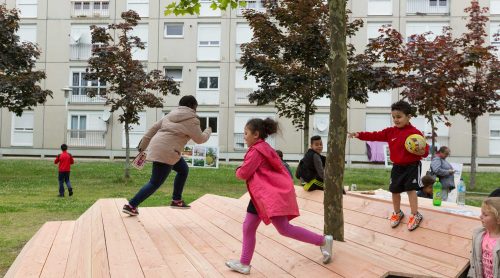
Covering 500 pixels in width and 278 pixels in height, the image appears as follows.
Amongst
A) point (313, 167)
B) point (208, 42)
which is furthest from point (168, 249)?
point (208, 42)

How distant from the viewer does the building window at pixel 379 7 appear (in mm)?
32594

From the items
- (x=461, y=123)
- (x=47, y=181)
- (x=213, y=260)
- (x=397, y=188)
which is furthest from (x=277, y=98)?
(x=461, y=123)

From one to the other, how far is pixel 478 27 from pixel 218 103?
18.1 metres

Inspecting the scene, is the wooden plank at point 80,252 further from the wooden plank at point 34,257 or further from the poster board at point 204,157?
the poster board at point 204,157

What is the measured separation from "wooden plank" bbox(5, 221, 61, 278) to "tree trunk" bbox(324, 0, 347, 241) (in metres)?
2.84

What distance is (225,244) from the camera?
5.57 m

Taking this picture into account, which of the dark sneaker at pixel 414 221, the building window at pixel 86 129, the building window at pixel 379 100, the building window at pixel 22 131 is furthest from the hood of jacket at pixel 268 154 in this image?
the building window at pixel 22 131

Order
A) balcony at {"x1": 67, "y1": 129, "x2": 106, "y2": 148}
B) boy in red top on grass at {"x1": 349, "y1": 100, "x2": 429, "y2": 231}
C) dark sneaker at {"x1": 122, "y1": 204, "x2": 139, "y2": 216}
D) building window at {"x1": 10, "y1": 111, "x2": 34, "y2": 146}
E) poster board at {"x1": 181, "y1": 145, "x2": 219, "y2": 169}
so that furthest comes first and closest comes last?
building window at {"x1": 10, "y1": 111, "x2": 34, "y2": 146} < balcony at {"x1": 67, "y1": 129, "x2": 106, "y2": 148} < poster board at {"x1": 181, "y1": 145, "x2": 219, "y2": 169} < dark sneaker at {"x1": 122, "y1": 204, "x2": 139, "y2": 216} < boy in red top on grass at {"x1": 349, "y1": 100, "x2": 429, "y2": 231}

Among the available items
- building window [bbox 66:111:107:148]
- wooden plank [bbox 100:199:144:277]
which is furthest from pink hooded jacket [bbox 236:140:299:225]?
building window [bbox 66:111:107:148]

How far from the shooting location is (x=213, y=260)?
16.1 feet

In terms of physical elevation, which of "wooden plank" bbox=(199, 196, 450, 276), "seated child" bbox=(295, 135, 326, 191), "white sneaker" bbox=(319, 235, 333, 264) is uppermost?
"seated child" bbox=(295, 135, 326, 191)

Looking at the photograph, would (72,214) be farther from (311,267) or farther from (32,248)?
(311,267)

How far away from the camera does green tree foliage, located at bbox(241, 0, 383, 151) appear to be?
16.3 m

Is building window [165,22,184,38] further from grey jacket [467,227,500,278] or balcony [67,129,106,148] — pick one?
grey jacket [467,227,500,278]
